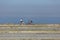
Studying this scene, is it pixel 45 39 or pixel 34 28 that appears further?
pixel 34 28

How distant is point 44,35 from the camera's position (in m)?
12.2

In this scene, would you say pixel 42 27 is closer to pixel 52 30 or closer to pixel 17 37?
pixel 52 30

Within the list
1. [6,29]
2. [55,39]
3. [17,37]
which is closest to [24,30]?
[6,29]

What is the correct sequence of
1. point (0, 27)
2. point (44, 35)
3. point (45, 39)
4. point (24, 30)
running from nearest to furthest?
1. point (45, 39)
2. point (44, 35)
3. point (24, 30)
4. point (0, 27)

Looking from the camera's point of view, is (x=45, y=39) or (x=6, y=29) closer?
(x=45, y=39)

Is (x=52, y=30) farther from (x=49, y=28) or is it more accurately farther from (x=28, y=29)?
(x=28, y=29)

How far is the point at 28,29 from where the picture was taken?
14242mm

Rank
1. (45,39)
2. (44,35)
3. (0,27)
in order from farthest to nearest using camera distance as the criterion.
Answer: (0,27), (44,35), (45,39)

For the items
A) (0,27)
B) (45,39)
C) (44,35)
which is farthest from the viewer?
(0,27)

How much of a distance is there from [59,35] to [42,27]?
2636 millimetres

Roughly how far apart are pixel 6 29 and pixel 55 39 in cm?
466

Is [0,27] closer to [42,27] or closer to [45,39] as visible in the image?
[42,27]

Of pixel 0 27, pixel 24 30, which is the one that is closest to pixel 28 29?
pixel 24 30

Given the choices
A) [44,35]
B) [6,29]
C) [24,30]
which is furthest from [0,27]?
[44,35]
